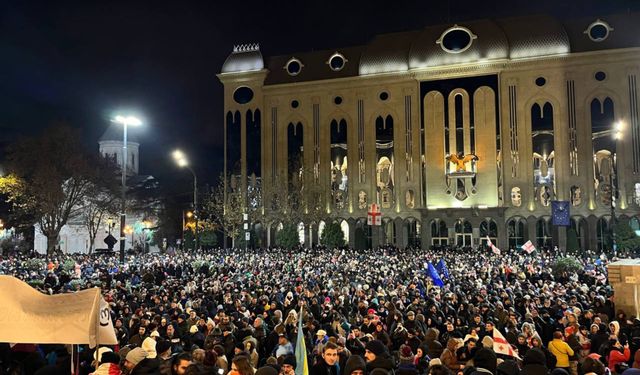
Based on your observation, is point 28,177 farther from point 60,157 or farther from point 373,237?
point 373,237

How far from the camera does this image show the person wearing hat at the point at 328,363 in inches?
296

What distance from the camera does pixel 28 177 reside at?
44.2 metres

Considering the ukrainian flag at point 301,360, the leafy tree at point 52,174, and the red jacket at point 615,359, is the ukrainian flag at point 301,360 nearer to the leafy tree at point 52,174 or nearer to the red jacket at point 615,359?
the red jacket at point 615,359

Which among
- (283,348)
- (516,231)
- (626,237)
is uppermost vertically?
(516,231)

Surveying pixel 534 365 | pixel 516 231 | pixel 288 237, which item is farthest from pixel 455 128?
pixel 534 365

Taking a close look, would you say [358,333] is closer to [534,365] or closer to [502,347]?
[502,347]

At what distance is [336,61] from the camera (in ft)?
182

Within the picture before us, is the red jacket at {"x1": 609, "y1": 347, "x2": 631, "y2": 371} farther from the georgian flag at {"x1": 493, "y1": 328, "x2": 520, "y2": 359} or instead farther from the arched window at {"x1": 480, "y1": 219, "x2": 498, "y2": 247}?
the arched window at {"x1": 480, "y1": 219, "x2": 498, "y2": 247}

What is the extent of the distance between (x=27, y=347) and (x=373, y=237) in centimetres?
4506

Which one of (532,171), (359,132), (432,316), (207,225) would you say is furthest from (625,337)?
(207,225)

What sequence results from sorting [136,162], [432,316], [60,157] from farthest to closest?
[136,162] → [60,157] → [432,316]

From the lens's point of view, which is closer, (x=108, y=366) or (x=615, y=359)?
(x=108, y=366)

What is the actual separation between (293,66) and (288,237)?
57.1ft

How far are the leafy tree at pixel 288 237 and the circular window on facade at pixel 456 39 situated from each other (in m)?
21.4
